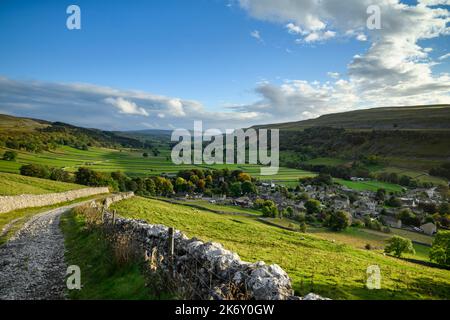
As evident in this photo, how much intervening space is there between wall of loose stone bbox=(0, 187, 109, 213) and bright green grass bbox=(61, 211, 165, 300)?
50.2ft

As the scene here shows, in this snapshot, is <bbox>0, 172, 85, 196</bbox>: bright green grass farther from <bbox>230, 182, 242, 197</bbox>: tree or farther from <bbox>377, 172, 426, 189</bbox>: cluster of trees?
<bbox>377, 172, 426, 189</bbox>: cluster of trees

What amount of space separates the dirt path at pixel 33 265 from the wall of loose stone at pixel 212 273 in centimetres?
351

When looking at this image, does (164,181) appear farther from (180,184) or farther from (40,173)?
(40,173)

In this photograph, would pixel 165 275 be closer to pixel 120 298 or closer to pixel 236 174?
pixel 120 298

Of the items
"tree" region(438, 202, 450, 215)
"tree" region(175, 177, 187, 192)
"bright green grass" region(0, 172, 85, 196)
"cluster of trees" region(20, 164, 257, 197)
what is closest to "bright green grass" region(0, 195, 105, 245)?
"bright green grass" region(0, 172, 85, 196)

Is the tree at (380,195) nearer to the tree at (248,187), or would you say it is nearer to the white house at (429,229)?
the white house at (429,229)

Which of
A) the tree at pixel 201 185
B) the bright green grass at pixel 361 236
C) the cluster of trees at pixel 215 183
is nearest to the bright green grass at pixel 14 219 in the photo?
the bright green grass at pixel 361 236

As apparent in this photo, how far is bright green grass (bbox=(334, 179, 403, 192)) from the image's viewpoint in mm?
122750

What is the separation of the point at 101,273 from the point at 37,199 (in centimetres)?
2870

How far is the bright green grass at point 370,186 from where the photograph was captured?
122750 millimetres

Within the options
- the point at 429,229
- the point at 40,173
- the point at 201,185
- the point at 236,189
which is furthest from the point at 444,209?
the point at 40,173

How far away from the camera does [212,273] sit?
873 centimetres

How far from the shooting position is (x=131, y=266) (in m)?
11.6
